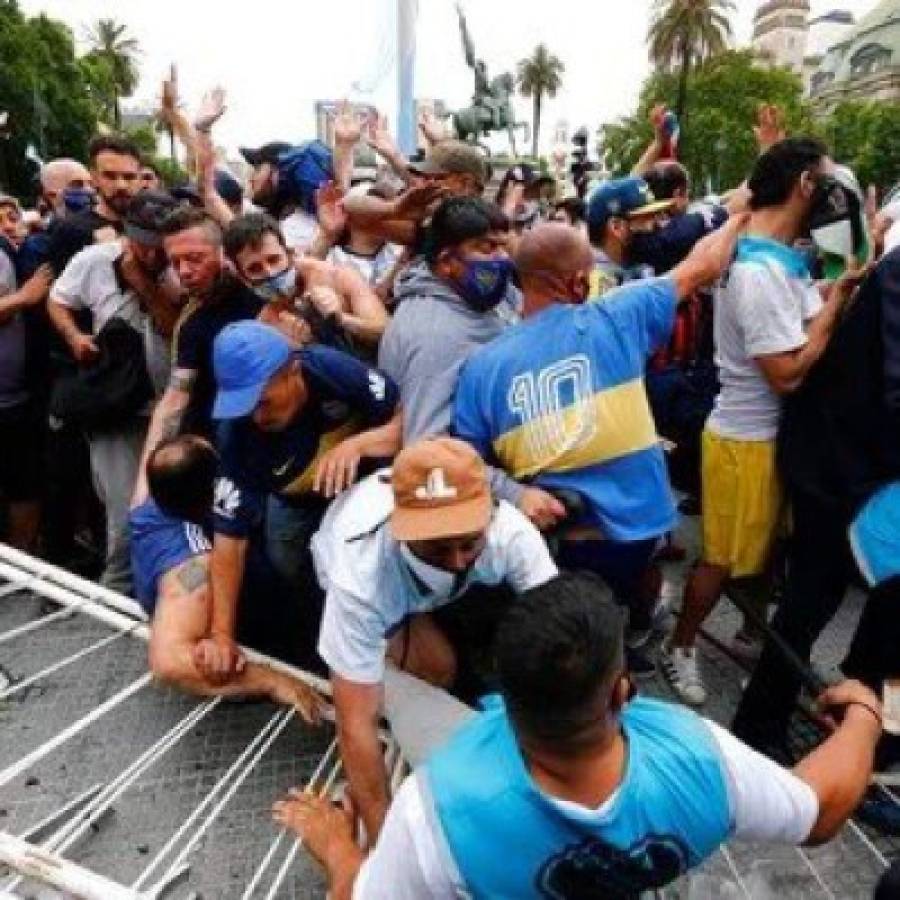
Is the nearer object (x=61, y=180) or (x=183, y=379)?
(x=183, y=379)

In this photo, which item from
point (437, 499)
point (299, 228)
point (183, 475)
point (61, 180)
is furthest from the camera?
point (61, 180)

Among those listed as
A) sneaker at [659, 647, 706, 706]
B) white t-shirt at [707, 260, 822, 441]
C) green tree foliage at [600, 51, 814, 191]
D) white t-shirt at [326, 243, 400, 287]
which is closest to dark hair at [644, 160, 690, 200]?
white t-shirt at [326, 243, 400, 287]

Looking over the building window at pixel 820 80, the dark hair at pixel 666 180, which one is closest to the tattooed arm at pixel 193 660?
the dark hair at pixel 666 180

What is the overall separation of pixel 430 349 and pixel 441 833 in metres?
1.41

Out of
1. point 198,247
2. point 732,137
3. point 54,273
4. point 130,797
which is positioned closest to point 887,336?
point 198,247

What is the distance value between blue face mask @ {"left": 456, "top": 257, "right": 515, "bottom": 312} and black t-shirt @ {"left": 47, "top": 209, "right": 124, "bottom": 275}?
1879 mm

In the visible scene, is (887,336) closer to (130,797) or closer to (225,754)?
(225,754)

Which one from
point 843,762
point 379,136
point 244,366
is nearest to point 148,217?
point 244,366

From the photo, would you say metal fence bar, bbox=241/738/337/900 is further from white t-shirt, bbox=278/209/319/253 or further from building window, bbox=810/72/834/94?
building window, bbox=810/72/834/94

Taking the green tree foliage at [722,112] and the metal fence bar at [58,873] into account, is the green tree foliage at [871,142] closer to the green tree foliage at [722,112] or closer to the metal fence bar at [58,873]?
the green tree foliage at [722,112]

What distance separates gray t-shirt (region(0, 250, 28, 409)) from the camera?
12.0ft

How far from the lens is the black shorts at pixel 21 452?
12.4ft

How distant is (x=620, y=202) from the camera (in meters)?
3.67

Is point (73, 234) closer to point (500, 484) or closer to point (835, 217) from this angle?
point (500, 484)
